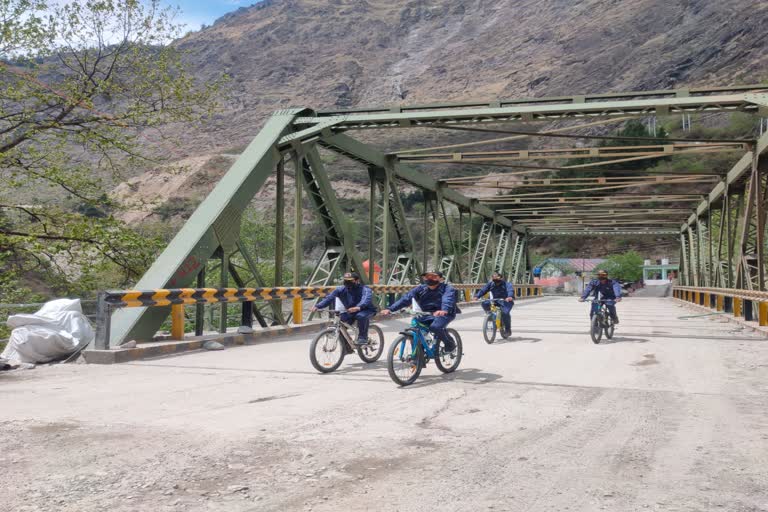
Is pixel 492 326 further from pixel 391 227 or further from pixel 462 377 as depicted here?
pixel 391 227

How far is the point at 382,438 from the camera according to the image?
5.64 meters

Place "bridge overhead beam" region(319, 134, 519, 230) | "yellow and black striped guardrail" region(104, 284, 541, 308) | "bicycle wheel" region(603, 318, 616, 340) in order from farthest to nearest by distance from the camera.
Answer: "bridge overhead beam" region(319, 134, 519, 230)
"bicycle wheel" region(603, 318, 616, 340)
"yellow and black striped guardrail" region(104, 284, 541, 308)

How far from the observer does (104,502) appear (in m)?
4.02

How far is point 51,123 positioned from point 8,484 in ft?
41.2

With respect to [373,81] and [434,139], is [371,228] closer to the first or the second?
[434,139]

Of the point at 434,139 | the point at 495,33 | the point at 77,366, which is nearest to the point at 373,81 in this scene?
the point at 495,33

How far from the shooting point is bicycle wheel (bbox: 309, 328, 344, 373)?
31.4ft

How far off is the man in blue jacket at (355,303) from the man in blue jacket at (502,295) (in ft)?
16.6

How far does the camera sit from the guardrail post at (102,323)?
1073 centimetres

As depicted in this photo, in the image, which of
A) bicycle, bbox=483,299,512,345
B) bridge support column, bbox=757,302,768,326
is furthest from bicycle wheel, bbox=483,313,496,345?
bridge support column, bbox=757,302,768,326

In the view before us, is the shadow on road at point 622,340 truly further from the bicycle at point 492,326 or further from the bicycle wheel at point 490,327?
the bicycle wheel at point 490,327

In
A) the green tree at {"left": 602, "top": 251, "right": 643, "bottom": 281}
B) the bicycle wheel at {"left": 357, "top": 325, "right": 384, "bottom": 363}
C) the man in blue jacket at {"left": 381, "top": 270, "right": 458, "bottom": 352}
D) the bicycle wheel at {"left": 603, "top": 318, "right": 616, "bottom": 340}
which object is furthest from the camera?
the green tree at {"left": 602, "top": 251, "right": 643, "bottom": 281}

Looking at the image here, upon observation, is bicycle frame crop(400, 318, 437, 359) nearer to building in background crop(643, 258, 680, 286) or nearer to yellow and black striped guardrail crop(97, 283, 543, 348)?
yellow and black striped guardrail crop(97, 283, 543, 348)

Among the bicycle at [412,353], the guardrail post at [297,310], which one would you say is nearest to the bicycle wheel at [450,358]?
the bicycle at [412,353]
